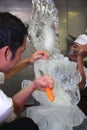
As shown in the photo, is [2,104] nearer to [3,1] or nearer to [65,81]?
[65,81]

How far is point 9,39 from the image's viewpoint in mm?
712

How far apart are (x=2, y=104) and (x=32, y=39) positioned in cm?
42

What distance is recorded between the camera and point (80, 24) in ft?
7.45

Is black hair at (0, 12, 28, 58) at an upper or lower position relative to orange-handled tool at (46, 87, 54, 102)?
upper

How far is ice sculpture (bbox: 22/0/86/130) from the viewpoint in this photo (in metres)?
0.82

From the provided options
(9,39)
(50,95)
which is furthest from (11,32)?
(50,95)

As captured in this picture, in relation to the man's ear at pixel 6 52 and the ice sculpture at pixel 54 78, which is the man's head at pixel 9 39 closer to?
the man's ear at pixel 6 52

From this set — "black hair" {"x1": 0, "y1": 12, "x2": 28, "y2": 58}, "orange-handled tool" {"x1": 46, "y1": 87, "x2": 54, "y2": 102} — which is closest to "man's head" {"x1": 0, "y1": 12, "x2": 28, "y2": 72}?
"black hair" {"x1": 0, "y1": 12, "x2": 28, "y2": 58}

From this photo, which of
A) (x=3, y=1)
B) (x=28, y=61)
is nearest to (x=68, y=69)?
(x=28, y=61)

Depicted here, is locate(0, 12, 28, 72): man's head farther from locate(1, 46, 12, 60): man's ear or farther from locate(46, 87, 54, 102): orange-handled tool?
locate(46, 87, 54, 102): orange-handled tool

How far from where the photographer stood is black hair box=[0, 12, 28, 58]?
71cm

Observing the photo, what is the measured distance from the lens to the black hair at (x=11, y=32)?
710mm

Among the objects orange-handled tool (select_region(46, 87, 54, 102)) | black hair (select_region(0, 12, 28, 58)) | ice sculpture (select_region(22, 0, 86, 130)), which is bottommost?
ice sculpture (select_region(22, 0, 86, 130))

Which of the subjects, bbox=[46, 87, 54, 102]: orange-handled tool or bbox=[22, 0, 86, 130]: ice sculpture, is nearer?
bbox=[46, 87, 54, 102]: orange-handled tool
